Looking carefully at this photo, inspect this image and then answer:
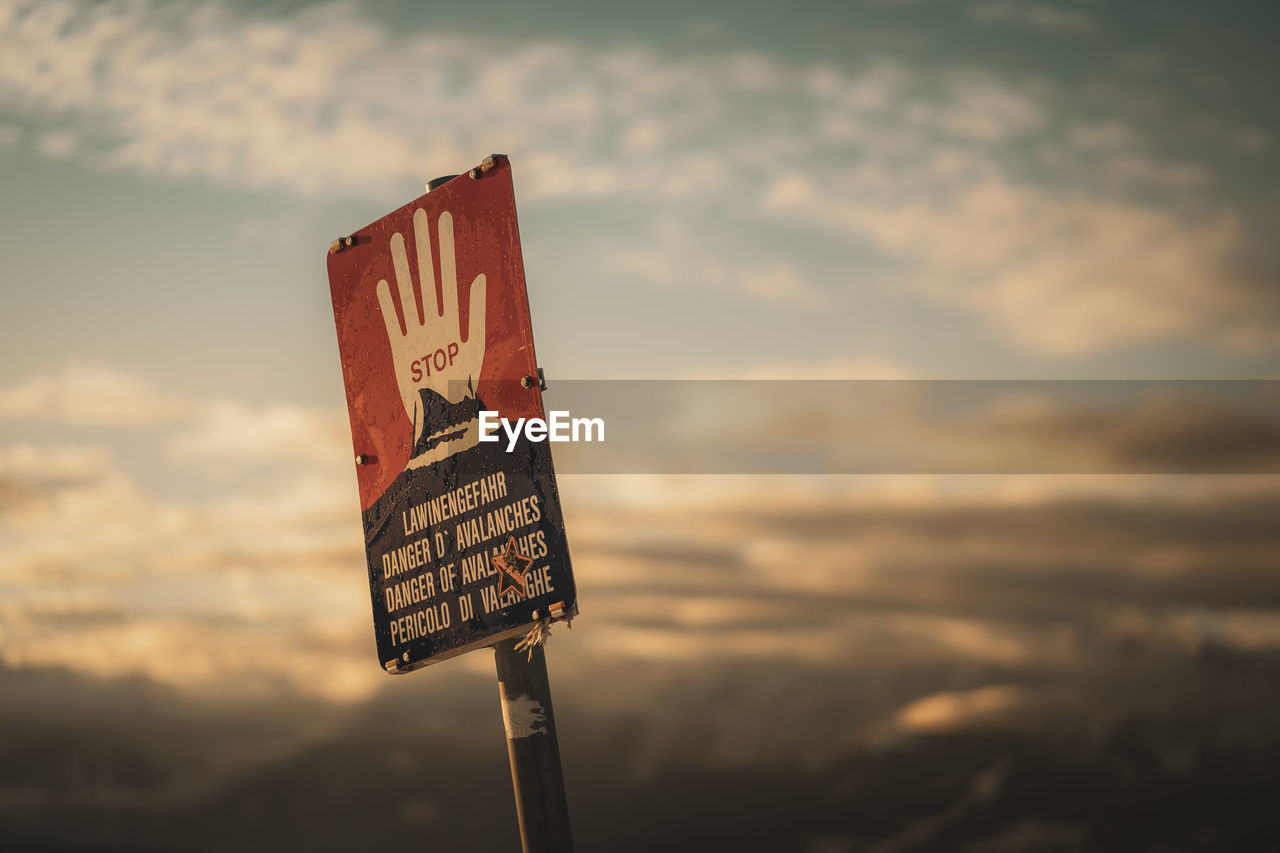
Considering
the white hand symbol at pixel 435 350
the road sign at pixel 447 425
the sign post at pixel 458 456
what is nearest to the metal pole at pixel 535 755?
the sign post at pixel 458 456

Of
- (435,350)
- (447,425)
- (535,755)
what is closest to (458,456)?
(447,425)

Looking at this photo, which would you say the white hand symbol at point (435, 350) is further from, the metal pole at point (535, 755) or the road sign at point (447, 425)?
the metal pole at point (535, 755)

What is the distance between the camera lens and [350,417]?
586 cm

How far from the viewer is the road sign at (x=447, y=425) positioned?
489 centimetres

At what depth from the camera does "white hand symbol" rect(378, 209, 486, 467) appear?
17.1ft

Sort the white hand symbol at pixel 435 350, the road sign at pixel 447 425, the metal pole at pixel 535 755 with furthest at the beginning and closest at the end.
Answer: the white hand symbol at pixel 435 350 → the road sign at pixel 447 425 → the metal pole at pixel 535 755

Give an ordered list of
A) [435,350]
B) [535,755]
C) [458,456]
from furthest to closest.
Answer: [435,350], [458,456], [535,755]

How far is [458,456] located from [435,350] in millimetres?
543

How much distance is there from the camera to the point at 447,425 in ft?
17.4

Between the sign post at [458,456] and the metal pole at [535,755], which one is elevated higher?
the sign post at [458,456]

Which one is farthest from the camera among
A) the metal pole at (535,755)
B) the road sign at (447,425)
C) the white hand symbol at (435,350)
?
the white hand symbol at (435,350)

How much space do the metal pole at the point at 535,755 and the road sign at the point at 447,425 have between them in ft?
0.67

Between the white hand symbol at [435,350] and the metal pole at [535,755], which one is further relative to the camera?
the white hand symbol at [435,350]

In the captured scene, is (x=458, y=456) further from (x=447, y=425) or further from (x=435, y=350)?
(x=435, y=350)
